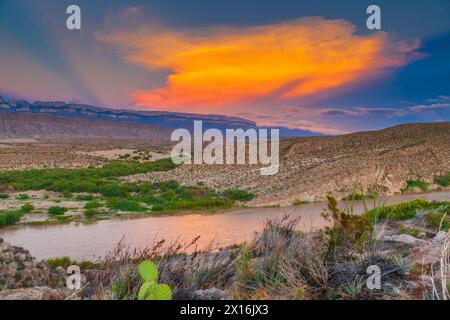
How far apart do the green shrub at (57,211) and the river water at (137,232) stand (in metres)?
1.70

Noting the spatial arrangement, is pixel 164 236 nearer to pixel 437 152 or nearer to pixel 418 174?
pixel 418 174

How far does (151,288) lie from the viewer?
356 cm

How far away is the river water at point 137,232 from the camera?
1029cm

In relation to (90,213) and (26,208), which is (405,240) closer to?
(90,213)

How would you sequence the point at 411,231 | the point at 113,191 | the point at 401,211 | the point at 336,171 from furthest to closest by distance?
1. the point at 336,171
2. the point at 113,191
3. the point at 401,211
4. the point at 411,231

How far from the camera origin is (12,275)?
18.9ft

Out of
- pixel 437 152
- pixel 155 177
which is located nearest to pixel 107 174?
pixel 155 177

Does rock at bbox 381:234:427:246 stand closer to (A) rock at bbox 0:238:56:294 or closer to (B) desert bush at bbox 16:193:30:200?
(A) rock at bbox 0:238:56:294

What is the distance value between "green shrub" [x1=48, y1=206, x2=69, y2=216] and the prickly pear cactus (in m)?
12.0

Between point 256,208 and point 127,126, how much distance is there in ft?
451

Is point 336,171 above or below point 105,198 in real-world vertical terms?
above

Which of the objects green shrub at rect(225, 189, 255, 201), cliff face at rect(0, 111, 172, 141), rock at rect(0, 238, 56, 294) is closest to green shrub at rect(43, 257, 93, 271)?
rock at rect(0, 238, 56, 294)

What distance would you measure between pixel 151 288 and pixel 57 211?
1241 centimetres

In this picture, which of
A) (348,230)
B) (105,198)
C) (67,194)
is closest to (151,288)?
(348,230)
